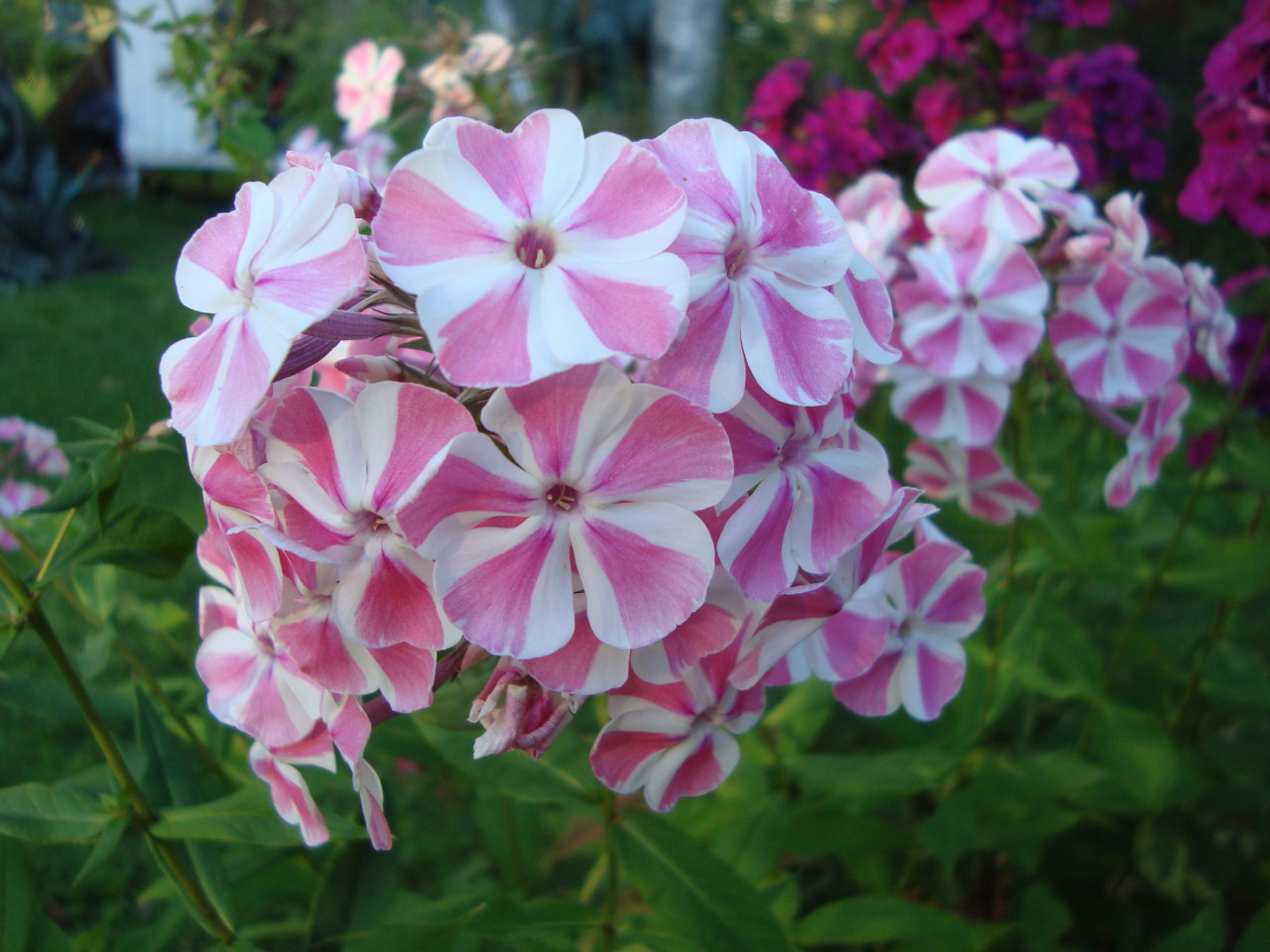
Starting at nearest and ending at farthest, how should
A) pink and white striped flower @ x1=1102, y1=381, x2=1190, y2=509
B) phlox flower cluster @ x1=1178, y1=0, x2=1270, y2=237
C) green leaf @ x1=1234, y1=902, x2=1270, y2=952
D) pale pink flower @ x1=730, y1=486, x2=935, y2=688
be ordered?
pale pink flower @ x1=730, y1=486, x2=935, y2=688 → green leaf @ x1=1234, y1=902, x2=1270, y2=952 → pink and white striped flower @ x1=1102, y1=381, x2=1190, y2=509 → phlox flower cluster @ x1=1178, y1=0, x2=1270, y2=237

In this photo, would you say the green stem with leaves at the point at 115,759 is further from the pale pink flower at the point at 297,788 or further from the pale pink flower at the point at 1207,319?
the pale pink flower at the point at 1207,319

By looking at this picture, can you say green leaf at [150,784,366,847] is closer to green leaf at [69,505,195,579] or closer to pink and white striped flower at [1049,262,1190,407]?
green leaf at [69,505,195,579]

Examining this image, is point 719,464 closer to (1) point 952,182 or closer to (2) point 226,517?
(2) point 226,517

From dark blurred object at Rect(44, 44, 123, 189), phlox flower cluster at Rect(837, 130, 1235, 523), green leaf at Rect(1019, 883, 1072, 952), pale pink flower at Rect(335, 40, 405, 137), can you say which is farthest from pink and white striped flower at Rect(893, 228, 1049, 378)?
dark blurred object at Rect(44, 44, 123, 189)

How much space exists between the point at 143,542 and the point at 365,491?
0.38 metres

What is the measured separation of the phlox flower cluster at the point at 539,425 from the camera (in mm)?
523

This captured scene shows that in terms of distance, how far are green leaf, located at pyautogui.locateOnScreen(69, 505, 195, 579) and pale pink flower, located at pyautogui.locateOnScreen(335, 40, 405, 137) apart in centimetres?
126

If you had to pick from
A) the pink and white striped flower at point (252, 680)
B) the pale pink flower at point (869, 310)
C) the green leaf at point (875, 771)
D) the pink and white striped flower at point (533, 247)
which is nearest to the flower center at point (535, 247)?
the pink and white striped flower at point (533, 247)

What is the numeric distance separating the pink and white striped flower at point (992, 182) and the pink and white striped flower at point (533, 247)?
76 cm

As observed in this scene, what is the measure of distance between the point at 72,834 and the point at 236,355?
48cm

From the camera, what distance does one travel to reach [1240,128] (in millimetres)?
1302

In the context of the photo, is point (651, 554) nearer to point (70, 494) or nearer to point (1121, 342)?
point (70, 494)

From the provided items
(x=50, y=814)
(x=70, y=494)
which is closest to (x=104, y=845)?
(x=50, y=814)

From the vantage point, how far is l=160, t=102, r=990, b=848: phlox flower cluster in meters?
0.52
